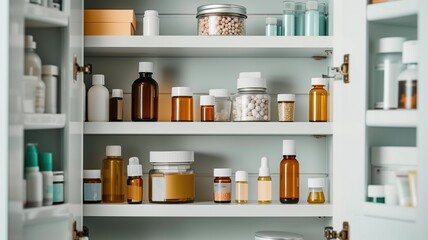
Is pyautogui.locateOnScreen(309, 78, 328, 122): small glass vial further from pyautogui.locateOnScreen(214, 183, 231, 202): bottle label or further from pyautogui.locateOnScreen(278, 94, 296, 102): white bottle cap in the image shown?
pyautogui.locateOnScreen(214, 183, 231, 202): bottle label

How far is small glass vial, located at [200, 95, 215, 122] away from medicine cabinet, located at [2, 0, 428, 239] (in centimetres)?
3

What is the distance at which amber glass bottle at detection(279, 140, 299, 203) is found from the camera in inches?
76.7

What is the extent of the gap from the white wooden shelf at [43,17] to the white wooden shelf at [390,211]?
0.90m

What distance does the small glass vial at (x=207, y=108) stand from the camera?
1942 millimetres

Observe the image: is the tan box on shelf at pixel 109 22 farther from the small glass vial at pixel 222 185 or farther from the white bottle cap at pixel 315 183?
the white bottle cap at pixel 315 183

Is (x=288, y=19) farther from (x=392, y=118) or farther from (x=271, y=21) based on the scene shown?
(x=392, y=118)

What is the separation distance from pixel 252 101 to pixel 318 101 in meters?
0.21

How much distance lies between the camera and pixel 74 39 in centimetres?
180

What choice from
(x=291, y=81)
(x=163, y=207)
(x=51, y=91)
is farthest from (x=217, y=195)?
(x=51, y=91)

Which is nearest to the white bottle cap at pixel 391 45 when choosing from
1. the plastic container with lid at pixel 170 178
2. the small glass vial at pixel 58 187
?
the plastic container with lid at pixel 170 178

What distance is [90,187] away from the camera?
192 centimetres

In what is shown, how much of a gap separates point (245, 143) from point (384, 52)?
630 mm

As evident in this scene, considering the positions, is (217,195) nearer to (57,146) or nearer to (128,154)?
(128,154)

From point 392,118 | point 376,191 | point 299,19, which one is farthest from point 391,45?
point 299,19
